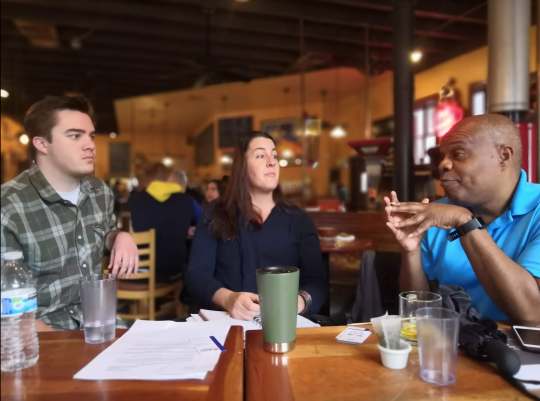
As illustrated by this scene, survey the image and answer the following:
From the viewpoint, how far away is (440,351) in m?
0.80

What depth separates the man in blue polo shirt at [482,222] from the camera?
123 cm

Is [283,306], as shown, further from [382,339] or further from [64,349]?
[64,349]

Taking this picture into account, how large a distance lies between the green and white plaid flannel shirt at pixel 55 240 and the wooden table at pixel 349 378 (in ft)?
2.61

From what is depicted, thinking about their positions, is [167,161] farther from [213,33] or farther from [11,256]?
[11,256]

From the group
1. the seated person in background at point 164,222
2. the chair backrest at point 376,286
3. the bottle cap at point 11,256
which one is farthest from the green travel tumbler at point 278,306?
the seated person in background at point 164,222

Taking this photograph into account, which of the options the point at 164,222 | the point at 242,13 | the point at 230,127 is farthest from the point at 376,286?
the point at 230,127

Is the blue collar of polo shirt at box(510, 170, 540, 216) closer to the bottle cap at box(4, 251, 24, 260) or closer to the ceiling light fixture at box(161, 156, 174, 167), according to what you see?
the bottle cap at box(4, 251, 24, 260)

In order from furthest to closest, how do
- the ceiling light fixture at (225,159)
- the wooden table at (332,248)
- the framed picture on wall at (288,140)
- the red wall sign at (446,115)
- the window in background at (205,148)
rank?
the window in background at (205,148) → the ceiling light fixture at (225,159) → the framed picture on wall at (288,140) → the red wall sign at (446,115) → the wooden table at (332,248)

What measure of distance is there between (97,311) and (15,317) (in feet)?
0.86

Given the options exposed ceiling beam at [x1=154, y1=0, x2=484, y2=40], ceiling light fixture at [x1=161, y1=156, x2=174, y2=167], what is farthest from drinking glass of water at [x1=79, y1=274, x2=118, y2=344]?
ceiling light fixture at [x1=161, y1=156, x2=174, y2=167]

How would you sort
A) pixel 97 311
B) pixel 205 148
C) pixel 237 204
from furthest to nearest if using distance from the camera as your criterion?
pixel 205 148 → pixel 237 204 → pixel 97 311

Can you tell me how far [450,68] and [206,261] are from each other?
6.99m

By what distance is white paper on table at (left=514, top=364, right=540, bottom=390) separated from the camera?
77 cm

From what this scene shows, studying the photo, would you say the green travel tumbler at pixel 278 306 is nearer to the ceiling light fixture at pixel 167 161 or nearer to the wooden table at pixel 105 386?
the wooden table at pixel 105 386
